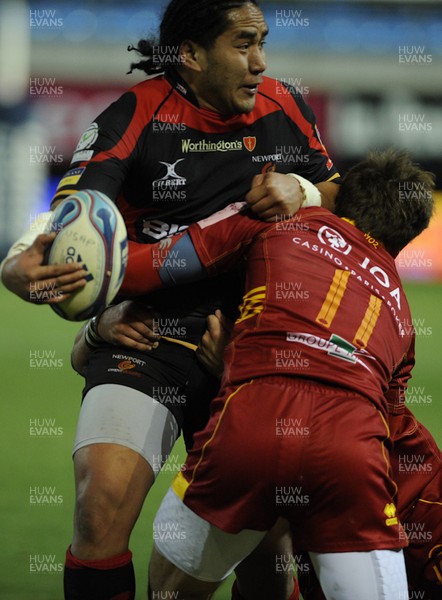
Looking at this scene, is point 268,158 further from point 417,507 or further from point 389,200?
point 417,507

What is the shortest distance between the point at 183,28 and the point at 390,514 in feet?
6.43

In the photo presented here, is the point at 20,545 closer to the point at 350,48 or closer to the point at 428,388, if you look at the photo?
the point at 428,388

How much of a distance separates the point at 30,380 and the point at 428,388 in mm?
3159

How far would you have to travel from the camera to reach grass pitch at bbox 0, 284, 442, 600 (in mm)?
4441

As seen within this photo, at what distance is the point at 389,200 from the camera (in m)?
3.27

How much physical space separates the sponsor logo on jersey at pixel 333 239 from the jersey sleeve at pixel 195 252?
23 cm

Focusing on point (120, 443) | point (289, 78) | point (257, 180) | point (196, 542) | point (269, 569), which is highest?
point (257, 180)

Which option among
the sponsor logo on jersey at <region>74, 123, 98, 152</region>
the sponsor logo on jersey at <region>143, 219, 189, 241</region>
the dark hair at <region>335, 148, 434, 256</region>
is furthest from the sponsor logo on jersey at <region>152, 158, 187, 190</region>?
the dark hair at <region>335, 148, 434, 256</region>

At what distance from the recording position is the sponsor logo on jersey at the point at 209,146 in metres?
3.67

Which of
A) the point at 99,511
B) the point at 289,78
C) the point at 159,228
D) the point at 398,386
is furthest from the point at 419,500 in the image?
the point at 289,78

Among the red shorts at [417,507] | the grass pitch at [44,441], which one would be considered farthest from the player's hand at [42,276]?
the grass pitch at [44,441]

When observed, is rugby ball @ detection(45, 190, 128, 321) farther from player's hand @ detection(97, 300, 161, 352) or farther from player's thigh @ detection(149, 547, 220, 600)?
player's thigh @ detection(149, 547, 220, 600)

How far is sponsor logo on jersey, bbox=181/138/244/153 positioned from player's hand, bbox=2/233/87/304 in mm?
774

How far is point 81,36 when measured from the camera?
14.2 m
